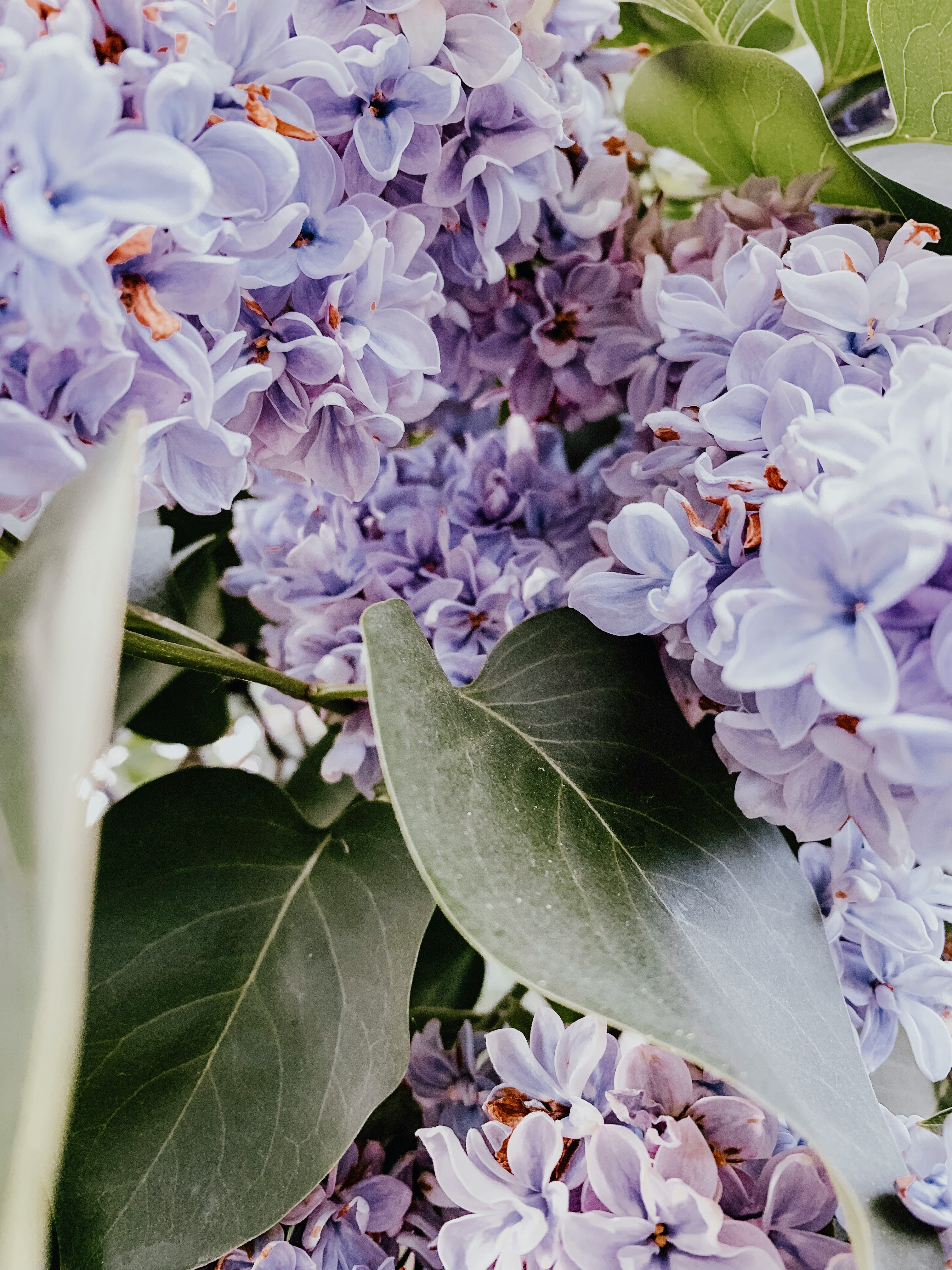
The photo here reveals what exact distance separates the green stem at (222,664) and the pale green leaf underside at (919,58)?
0.25m

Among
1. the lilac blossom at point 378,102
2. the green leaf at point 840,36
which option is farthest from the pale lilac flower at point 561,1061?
the green leaf at point 840,36

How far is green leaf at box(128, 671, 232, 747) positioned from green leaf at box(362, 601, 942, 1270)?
0.22 m

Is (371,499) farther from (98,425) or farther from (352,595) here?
(98,425)

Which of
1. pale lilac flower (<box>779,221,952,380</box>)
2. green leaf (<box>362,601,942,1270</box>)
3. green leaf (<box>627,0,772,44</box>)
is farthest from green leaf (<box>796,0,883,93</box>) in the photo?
green leaf (<box>362,601,942,1270</box>)

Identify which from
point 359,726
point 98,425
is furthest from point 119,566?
point 359,726

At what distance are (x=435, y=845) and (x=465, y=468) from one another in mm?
223

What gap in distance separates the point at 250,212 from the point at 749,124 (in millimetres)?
208

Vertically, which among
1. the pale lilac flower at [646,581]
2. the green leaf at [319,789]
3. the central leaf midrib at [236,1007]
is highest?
the pale lilac flower at [646,581]

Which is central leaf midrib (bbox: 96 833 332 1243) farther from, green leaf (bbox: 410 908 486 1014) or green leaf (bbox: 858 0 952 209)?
green leaf (bbox: 858 0 952 209)

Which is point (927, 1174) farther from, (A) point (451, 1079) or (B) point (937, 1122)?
(A) point (451, 1079)

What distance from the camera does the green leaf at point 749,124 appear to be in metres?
0.31

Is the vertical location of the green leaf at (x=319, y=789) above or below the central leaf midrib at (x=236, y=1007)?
below

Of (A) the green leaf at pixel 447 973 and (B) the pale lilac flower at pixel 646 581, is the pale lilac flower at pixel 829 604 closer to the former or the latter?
(B) the pale lilac flower at pixel 646 581

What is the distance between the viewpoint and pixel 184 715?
463mm
